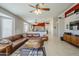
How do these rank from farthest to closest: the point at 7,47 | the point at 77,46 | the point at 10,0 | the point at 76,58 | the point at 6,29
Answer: the point at 6,29 → the point at 77,46 → the point at 7,47 → the point at 10,0 → the point at 76,58

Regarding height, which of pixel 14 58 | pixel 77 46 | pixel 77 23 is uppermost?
pixel 77 23

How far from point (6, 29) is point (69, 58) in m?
10.1

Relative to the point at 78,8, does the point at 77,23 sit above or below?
below

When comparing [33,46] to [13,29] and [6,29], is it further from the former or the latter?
[13,29]

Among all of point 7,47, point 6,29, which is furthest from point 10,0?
Result: point 6,29

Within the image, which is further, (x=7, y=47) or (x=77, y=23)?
(x=77, y=23)

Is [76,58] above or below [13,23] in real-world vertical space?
below

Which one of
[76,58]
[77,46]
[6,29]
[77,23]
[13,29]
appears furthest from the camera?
[13,29]

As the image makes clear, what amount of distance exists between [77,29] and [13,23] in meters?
6.96

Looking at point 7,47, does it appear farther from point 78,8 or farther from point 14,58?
point 78,8

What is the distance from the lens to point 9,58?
1.84 metres

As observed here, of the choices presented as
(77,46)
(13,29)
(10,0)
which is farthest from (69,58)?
(13,29)

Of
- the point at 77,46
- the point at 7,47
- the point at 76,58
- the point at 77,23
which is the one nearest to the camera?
the point at 76,58

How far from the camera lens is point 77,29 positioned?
8680 millimetres
